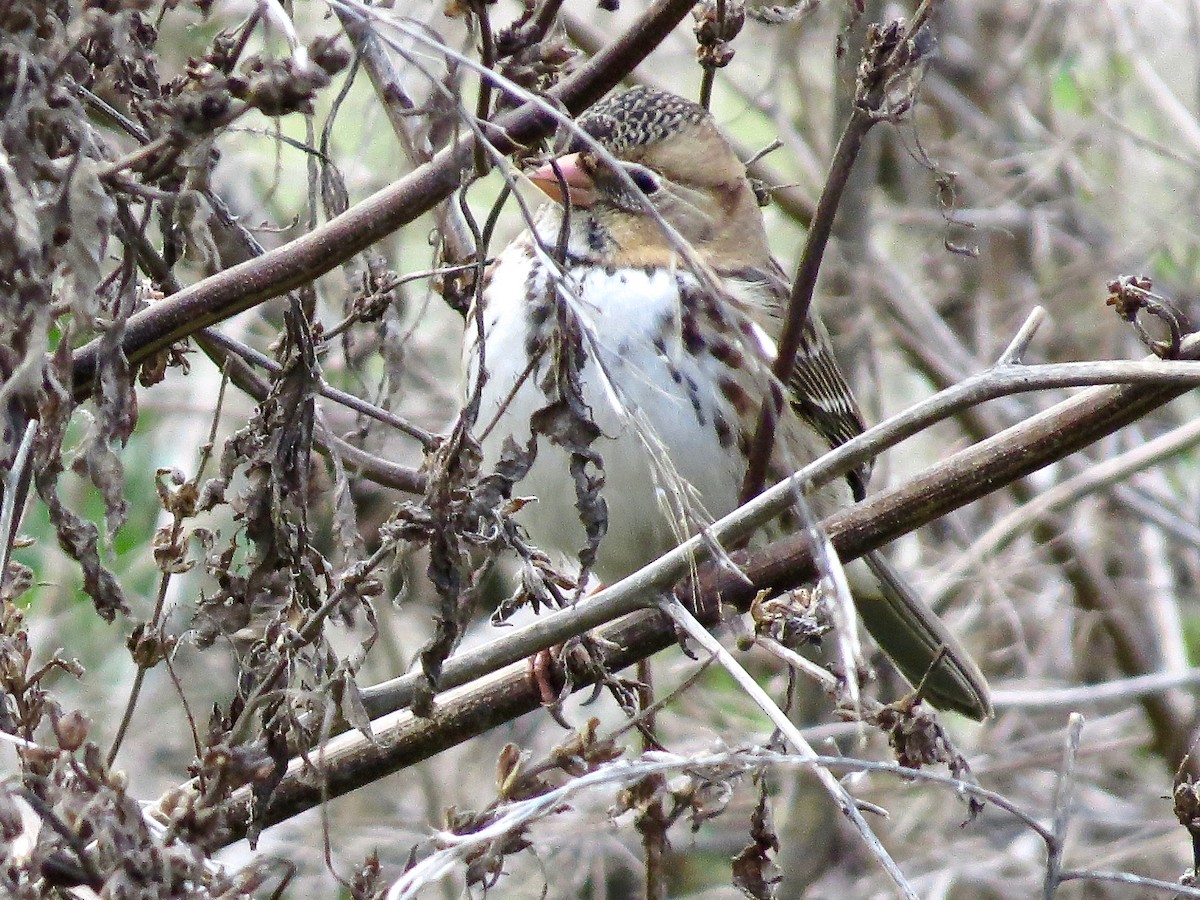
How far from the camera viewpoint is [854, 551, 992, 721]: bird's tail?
319cm

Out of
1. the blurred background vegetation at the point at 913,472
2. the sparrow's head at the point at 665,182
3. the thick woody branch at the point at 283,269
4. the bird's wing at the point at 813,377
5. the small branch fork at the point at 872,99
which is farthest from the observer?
the blurred background vegetation at the point at 913,472

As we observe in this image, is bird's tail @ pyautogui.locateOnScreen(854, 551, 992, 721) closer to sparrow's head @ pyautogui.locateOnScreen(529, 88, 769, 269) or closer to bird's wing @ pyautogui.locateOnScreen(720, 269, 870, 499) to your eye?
bird's wing @ pyautogui.locateOnScreen(720, 269, 870, 499)

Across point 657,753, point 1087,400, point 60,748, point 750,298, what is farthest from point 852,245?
point 60,748

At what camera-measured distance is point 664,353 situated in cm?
273

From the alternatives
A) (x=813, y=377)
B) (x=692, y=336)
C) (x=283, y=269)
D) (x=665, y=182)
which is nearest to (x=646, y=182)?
(x=665, y=182)

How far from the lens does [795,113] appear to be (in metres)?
5.40

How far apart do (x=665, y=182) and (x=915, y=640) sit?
3.51 ft

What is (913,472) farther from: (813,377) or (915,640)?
(813,377)

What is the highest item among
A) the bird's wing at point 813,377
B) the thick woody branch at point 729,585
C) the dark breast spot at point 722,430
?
the bird's wing at point 813,377

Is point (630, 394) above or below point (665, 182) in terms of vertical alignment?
below

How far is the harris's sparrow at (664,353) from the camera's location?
2760mm

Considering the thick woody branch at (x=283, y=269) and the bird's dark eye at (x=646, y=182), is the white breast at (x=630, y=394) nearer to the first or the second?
the bird's dark eye at (x=646, y=182)

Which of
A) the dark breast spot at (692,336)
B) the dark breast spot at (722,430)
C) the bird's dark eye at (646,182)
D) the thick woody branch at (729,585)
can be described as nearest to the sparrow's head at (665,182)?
the bird's dark eye at (646,182)

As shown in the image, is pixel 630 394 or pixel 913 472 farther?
pixel 913 472
